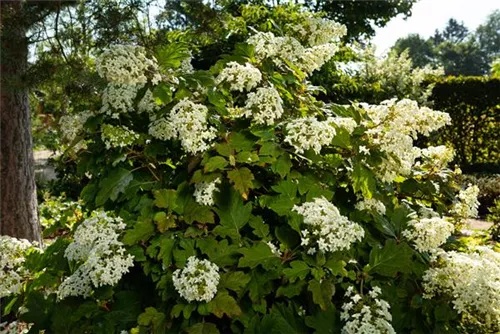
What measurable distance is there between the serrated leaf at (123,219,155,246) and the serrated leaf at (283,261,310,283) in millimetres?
537

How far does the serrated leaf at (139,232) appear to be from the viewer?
1956 millimetres

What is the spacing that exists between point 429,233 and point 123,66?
1.43m

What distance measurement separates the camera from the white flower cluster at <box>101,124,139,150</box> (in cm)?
210

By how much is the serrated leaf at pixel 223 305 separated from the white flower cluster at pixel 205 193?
1.23 ft

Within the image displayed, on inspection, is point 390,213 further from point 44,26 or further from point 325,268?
point 44,26

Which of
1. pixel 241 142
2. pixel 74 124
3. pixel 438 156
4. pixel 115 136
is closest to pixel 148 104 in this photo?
pixel 115 136

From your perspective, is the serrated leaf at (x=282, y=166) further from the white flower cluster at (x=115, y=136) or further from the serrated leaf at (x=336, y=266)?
the white flower cluster at (x=115, y=136)

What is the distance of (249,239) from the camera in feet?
6.82

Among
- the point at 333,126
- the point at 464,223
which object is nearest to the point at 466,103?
the point at 464,223

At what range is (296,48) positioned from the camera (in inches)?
96.3

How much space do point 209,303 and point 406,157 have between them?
1142 millimetres

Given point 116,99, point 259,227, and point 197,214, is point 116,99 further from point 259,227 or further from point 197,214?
point 259,227

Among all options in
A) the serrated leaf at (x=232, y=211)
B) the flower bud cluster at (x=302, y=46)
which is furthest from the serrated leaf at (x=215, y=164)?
the flower bud cluster at (x=302, y=46)

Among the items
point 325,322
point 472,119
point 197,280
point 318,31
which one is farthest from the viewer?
point 472,119
